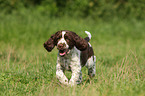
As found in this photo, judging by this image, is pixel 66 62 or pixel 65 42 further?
pixel 66 62

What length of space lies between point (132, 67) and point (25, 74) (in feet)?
7.55

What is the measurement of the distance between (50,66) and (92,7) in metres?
11.8

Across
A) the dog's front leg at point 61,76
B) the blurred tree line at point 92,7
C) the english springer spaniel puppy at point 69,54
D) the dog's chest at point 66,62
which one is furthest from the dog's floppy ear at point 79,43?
the blurred tree line at point 92,7

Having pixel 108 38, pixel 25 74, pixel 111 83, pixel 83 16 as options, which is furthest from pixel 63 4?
pixel 111 83

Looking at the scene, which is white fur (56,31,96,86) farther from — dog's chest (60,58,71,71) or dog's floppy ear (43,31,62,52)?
dog's floppy ear (43,31,62,52)

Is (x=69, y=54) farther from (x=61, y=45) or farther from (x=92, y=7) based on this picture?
(x=92, y=7)

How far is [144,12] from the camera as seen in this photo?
56.0ft

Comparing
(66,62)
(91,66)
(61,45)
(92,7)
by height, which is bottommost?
(91,66)

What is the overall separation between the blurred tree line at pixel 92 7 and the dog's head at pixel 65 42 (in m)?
11.4

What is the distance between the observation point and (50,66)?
5.83 m

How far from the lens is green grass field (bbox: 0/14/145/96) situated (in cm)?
450

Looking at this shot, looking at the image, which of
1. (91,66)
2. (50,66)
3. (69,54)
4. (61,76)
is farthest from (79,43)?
(50,66)

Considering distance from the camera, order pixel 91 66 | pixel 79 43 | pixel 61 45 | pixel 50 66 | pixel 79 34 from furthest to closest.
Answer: pixel 79 34
pixel 50 66
pixel 91 66
pixel 79 43
pixel 61 45

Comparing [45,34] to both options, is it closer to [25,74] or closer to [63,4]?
[63,4]
